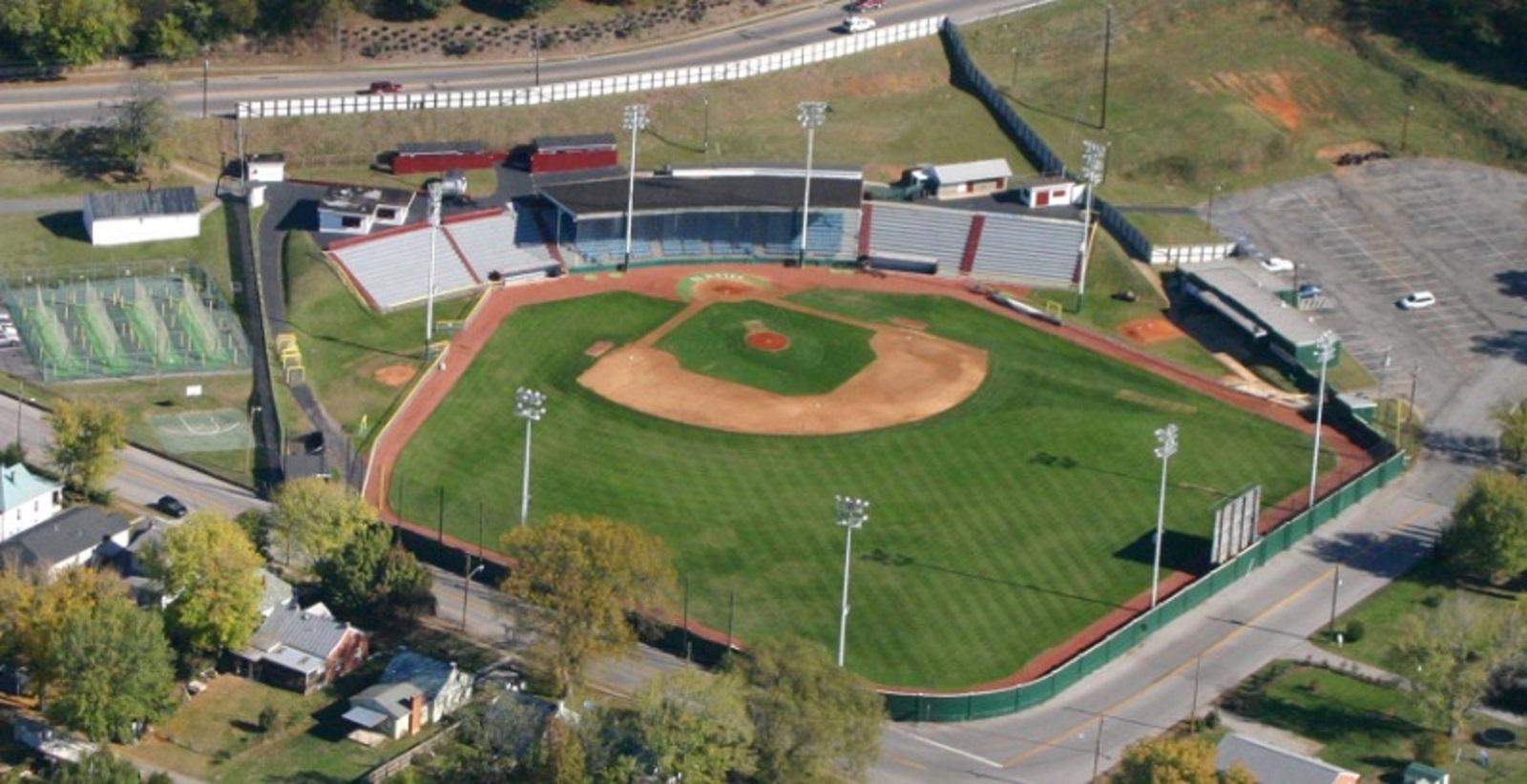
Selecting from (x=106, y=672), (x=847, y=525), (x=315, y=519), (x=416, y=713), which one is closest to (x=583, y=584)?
(x=416, y=713)

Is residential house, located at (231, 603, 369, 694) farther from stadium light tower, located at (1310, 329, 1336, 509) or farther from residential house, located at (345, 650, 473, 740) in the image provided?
stadium light tower, located at (1310, 329, 1336, 509)

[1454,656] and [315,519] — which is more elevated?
[315,519]

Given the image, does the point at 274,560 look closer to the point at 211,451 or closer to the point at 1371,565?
the point at 211,451

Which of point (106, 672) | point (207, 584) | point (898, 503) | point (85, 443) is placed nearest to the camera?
point (106, 672)

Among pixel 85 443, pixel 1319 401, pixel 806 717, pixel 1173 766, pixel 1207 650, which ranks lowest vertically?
pixel 1207 650

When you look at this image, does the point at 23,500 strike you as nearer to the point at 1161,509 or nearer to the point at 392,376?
the point at 392,376

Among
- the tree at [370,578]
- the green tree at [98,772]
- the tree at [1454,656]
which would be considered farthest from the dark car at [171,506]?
the tree at [1454,656]

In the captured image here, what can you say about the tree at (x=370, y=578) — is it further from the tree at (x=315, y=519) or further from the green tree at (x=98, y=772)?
the green tree at (x=98, y=772)
